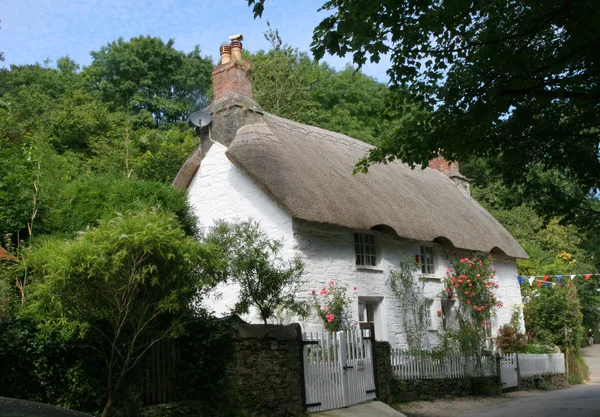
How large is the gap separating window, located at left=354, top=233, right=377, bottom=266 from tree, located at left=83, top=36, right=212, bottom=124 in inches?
816

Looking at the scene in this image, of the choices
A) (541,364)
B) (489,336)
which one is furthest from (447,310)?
(541,364)

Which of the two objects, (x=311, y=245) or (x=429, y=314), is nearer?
(x=311, y=245)

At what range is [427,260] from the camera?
19.5 m

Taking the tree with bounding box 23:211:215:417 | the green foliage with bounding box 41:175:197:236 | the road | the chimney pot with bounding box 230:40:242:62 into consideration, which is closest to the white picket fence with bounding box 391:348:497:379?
the road

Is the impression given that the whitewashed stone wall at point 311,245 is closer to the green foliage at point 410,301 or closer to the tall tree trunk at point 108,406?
the green foliage at point 410,301

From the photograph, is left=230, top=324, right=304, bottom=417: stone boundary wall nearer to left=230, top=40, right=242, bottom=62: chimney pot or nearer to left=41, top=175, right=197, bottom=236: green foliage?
left=41, top=175, right=197, bottom=236: green foliage

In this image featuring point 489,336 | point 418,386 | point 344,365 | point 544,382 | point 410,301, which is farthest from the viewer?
point 489,336

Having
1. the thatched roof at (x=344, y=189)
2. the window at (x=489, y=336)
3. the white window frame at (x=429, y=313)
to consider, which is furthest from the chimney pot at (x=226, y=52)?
the window at (x=489, y=336)

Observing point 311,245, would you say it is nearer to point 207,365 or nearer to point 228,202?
point 228,202

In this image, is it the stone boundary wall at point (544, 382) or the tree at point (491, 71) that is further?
the stone boundary wall at point (544, 382)

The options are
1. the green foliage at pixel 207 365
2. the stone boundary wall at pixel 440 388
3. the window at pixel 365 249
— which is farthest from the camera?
the window at pixel 365 249

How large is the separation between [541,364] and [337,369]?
11.7m

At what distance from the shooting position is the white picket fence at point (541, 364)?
1928cm

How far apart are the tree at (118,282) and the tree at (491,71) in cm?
321
